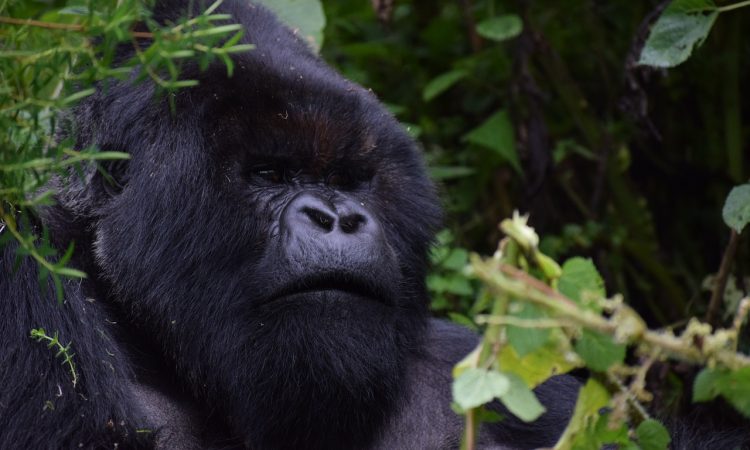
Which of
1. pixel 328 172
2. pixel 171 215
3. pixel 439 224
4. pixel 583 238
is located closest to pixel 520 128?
pixel 583 238

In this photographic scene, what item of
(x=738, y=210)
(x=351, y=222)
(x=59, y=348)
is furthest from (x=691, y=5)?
(x=59, y=348)

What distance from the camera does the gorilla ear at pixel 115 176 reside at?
2.61m

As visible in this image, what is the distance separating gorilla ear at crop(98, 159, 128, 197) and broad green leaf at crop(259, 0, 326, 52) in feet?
3.43

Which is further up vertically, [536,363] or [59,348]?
[536,363]

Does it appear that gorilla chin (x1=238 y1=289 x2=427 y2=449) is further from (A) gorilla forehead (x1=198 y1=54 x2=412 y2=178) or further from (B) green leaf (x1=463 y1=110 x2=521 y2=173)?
(B) green leaf (x1=463 y1=110 x2=521 y2=173)

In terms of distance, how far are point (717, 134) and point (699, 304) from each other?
1001 mm

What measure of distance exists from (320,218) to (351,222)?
7 cm

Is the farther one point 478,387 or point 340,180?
point 340,180

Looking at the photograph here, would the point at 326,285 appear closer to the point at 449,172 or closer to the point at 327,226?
the point at 327,226

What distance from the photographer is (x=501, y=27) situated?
4.22 meters

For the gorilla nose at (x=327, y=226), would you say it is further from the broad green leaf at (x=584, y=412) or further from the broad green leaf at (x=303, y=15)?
the broad green leaf at (x=303, y=15)

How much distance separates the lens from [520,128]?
4355mm

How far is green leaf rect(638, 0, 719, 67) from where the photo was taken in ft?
8.69

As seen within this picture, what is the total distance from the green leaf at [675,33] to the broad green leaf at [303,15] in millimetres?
1201
